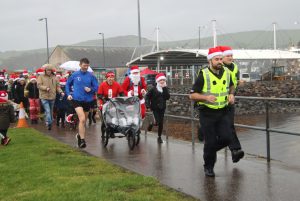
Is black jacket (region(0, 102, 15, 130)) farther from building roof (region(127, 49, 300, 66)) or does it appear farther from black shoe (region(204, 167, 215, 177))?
building roof (region(127, 49, 300, 66))

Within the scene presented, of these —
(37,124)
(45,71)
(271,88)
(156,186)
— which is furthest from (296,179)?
(271,88)

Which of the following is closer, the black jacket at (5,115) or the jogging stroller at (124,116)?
the jogging stroller at (124,116)

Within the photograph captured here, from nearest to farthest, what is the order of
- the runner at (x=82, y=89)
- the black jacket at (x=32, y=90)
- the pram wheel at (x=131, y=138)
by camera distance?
1. the pram wheel at (x=131, y=138)
2. the runner at (x=82, y=89)
3. the black jacket at (x=32, y=90)

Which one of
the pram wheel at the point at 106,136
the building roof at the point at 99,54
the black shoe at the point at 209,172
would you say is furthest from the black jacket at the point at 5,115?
the building roof at the point at 99,54

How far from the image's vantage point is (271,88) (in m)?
62.2

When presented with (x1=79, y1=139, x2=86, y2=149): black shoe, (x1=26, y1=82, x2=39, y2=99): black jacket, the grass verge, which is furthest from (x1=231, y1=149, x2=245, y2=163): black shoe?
(x1=26, y1=82, x2=39, y2=99): black jacket

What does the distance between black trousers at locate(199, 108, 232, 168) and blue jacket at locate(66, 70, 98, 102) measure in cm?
433

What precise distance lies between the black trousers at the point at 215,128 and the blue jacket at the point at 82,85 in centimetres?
433

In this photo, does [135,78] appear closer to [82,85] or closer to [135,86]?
[135,86]

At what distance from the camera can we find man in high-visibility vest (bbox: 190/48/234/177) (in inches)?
294

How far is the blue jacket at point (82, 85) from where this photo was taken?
37.4 feet

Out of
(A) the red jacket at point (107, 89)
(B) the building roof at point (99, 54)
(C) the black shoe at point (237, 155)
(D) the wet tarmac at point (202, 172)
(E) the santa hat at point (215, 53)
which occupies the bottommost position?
(D) the wet tarmac at point (202, 172)

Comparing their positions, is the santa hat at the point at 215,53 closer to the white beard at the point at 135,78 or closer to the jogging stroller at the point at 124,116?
the jogging stroller at the point at 124,116

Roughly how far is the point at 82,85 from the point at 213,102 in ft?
15.3
